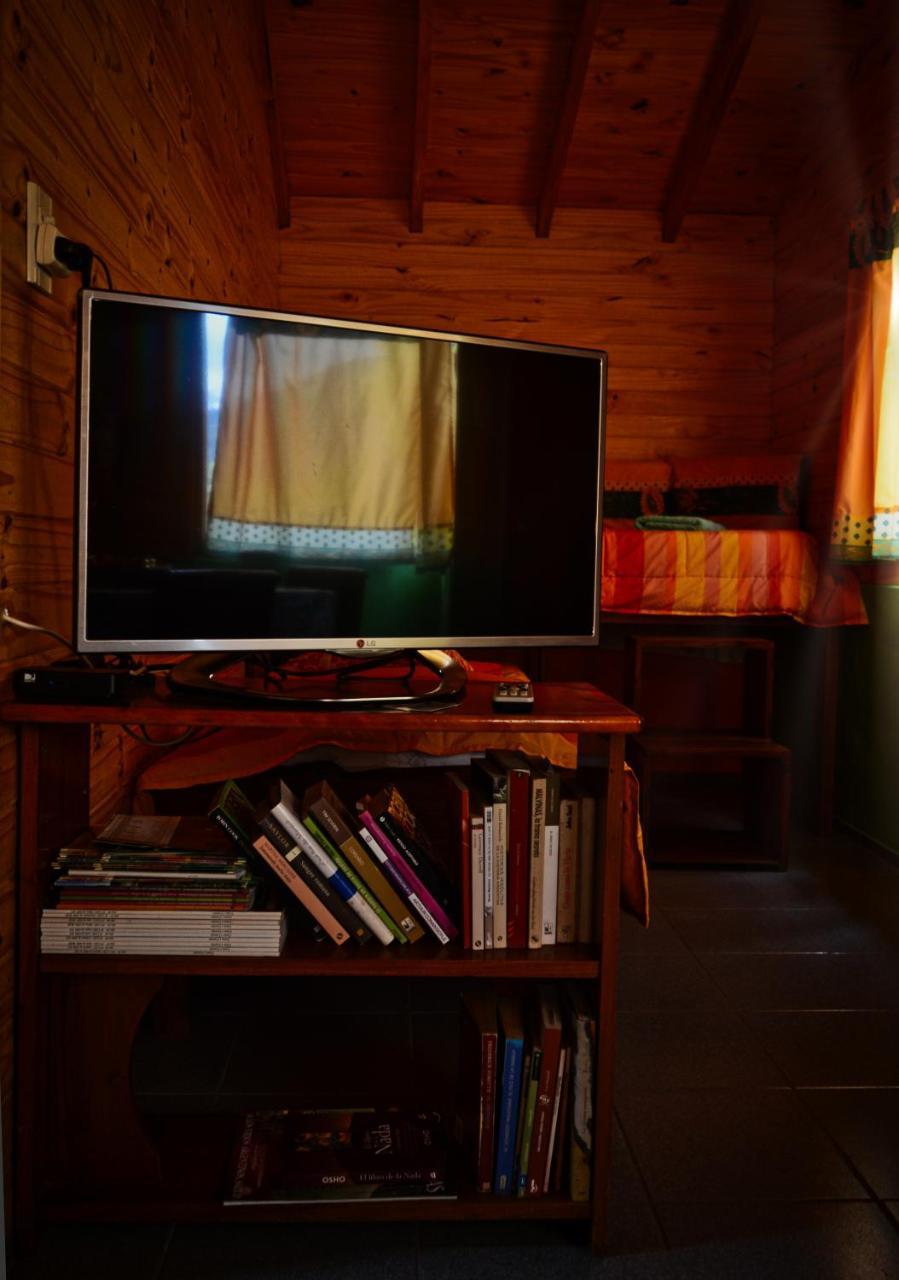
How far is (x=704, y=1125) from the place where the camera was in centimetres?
154

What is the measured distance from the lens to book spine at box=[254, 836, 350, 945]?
1.23m

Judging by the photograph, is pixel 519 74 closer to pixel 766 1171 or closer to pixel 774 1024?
pixel 774 1024

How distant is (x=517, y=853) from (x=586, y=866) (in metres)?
0.10

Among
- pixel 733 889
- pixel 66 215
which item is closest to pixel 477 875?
pixel 66 215

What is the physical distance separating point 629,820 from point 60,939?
79 centimetres

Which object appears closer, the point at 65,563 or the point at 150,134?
the point at 65,563

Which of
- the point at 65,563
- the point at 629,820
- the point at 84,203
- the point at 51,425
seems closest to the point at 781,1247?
the point at 629,820

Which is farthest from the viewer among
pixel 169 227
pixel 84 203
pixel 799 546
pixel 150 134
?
pixel 799 546

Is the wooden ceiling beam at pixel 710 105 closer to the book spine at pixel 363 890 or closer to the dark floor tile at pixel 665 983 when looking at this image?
the dark floor tile at pixel 665 983

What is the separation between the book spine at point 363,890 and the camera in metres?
1.25

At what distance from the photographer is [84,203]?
4.75 feet

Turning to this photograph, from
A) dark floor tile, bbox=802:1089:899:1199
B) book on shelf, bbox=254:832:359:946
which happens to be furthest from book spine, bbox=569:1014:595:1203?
dark floor tile, bbox=802:1089:899:1199

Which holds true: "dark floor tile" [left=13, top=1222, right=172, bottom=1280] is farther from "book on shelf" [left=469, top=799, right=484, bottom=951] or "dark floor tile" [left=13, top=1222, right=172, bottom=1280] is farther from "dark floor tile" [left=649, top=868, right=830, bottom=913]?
"dark floor tile" [left=649, top=868, right=830, bottom=913]

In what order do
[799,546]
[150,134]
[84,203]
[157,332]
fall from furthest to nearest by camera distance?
[799,546], [150,134], [84,203], [157,332]
